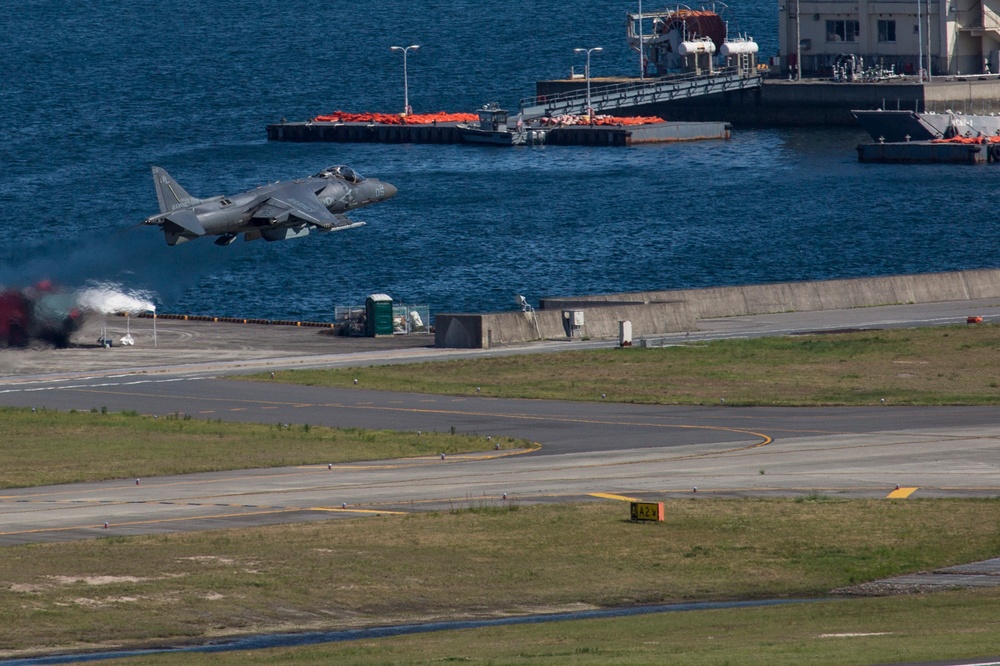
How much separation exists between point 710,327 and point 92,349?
110 feet

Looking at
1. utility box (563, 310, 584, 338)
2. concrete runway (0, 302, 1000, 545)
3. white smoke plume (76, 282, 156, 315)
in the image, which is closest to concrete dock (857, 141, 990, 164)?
utility box (563, 310, 584, 338)

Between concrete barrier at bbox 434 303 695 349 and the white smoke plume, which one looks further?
concrete barrier at bbox 434 303 695 349

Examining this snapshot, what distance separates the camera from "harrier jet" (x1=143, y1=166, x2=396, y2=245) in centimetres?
6550

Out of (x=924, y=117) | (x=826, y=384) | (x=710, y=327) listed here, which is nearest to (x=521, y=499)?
(x=826, y=384)

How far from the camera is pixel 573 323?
88.1 meters

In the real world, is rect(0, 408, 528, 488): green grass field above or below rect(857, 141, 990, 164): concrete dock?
below

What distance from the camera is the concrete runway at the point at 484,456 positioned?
46.9m

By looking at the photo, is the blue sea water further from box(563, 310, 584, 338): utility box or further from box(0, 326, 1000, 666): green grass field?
box(0, 326, 1000, 666): green grass field

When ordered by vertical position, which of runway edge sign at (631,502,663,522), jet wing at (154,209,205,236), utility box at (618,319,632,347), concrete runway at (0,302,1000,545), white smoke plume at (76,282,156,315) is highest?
jet wing at (154,209,205,236)

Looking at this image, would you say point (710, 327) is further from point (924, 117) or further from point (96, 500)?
point (924, 117)

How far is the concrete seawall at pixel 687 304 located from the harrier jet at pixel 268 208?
1303 centimetres

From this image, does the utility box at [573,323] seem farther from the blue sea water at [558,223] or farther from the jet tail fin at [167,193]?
the blue sea water at [558,223]

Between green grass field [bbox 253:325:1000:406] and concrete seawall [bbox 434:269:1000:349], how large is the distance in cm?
567

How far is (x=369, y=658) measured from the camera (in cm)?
2986
